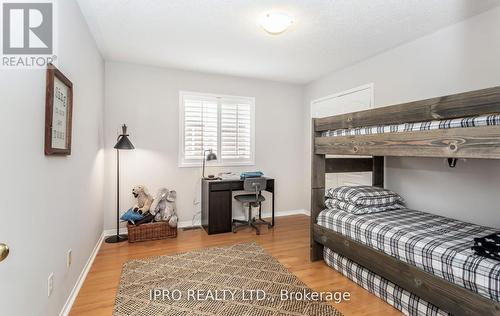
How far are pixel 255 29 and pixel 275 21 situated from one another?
36 cm

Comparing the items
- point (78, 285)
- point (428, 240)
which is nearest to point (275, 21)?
point (428, 240)

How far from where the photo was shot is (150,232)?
3.47 meters

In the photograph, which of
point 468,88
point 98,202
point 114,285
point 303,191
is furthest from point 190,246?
point 468,88

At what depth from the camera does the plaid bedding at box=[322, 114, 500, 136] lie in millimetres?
1400

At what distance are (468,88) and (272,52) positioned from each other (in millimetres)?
2090

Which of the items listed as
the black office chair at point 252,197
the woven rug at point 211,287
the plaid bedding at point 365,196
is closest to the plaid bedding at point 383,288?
the woven rug at point 211,287

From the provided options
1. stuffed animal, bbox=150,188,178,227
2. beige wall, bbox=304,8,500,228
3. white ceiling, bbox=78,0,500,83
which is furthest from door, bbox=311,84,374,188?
stuffed animal, bbox=150,188,178,227

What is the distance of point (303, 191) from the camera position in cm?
491

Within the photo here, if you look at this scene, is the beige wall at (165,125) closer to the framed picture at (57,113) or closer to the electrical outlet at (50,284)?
the framed picture at (57,113)

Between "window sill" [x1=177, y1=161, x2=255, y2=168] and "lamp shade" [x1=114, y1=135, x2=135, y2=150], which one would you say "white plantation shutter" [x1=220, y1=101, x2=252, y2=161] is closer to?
"window sill" [x1=177, y1=161, x2=255, y2=168]

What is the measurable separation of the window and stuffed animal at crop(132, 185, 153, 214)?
0.69 m

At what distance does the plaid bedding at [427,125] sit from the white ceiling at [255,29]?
1.09m

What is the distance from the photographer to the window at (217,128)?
4082mm

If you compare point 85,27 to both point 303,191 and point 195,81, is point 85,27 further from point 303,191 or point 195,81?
point 303,191
